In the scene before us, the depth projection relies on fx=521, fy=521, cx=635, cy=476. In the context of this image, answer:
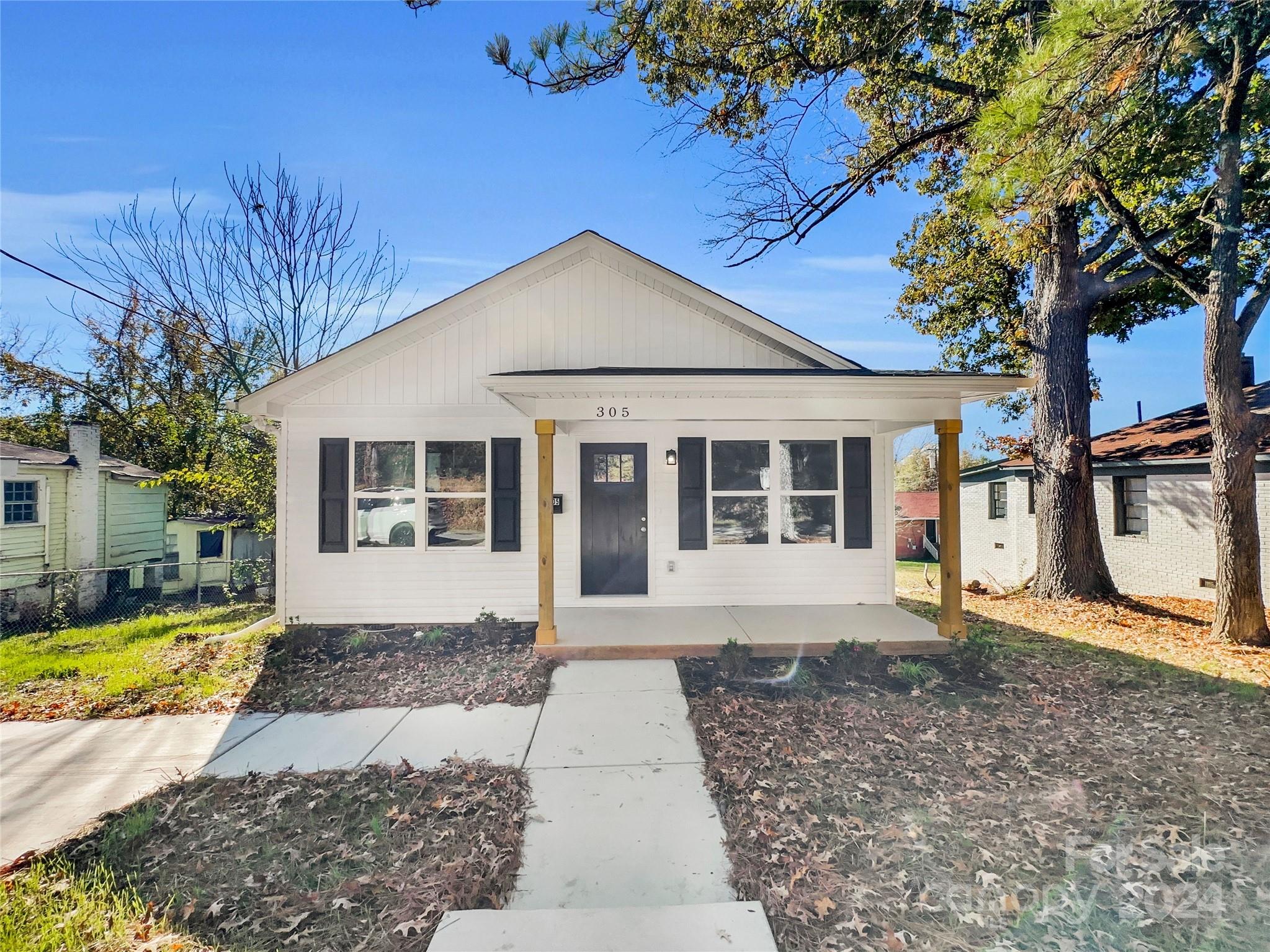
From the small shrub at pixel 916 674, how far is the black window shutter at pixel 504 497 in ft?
15.0

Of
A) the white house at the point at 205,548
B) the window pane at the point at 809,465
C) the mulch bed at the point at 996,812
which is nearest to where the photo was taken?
→ the mulch bed at the point at 996,812

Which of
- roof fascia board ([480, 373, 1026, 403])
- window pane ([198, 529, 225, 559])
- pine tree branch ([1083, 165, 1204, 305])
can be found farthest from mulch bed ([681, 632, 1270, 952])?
window pane ([198, 529, 225, 559])

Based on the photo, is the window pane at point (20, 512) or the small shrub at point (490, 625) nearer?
the small shrub at point (490, 625)

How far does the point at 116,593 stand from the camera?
1051 cm

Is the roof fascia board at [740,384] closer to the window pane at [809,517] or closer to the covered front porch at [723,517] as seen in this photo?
the covered front porch at [723,517]

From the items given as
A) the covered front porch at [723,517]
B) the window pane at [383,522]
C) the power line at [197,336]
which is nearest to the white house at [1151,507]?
the covered front porch at [723,517]

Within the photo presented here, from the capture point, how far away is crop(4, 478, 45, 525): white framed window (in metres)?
9.61

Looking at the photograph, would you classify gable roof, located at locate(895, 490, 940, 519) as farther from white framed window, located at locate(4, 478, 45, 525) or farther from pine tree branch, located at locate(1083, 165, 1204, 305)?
white framed window, located at locate(4, 478, 45, 525)

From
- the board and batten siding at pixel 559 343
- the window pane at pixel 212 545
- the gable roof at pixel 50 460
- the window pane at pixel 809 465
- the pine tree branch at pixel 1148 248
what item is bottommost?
the window pane at pixel 212 545

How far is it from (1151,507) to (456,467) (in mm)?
13012

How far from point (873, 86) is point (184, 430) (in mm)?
20335

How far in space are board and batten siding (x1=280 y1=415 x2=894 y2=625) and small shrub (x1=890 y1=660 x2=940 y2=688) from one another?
2045 mm

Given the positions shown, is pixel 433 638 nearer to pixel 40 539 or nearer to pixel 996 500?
pixel 40 539

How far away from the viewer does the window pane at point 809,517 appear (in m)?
7.09
